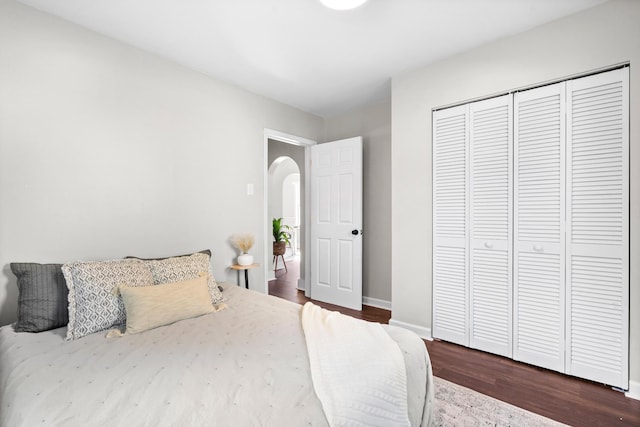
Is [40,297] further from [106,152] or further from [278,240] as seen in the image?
[278,240]

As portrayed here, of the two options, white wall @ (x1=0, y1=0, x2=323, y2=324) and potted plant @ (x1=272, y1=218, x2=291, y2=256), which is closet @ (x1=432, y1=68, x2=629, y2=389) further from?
potted plant @ (x1=272, y1=218, x2=291, y2=256)

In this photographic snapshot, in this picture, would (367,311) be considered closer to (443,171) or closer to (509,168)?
(443,171)

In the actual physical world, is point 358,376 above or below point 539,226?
below

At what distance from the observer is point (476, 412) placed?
1.70 meters

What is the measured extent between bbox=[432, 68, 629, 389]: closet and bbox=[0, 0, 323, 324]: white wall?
2102mm

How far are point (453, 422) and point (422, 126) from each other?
2.27 meters

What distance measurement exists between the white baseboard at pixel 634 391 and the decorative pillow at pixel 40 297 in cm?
350

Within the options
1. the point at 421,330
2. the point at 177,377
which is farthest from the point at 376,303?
the point at 177,377

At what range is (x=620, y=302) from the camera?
1.88 metres

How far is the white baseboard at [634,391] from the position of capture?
182 centimetres

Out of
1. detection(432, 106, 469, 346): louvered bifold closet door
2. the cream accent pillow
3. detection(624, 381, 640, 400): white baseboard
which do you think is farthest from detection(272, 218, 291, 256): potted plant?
detection(624, 381, 640, 400): white baseboard

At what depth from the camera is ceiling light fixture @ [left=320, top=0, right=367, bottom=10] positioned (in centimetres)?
175

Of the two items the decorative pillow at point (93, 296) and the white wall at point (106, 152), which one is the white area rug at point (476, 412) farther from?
the white wall at point (106, 152)

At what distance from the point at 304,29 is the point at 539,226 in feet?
7.50
